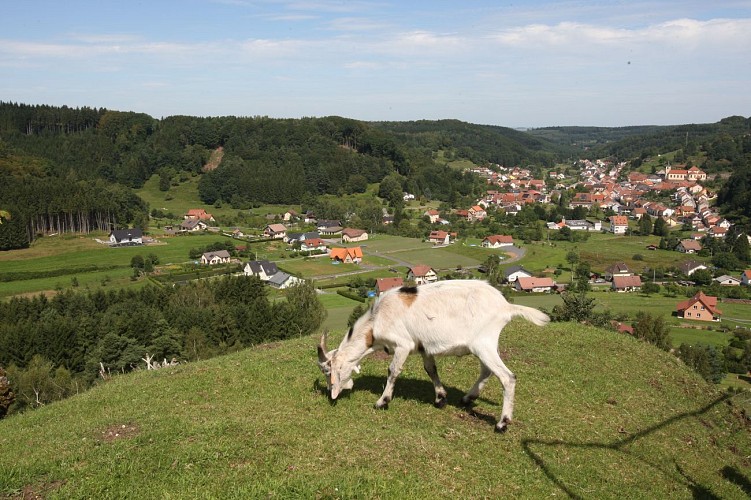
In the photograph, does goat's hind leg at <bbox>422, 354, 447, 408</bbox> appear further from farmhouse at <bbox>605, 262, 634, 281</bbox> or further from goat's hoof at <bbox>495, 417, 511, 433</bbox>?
farmhouse at <bbox>605, 262, 634, 281</bbox>

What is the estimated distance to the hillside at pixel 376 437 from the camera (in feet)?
25.4

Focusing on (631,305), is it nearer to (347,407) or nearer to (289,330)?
(289,330)

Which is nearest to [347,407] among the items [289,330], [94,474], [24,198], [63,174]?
[94,474]

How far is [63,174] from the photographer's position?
135 metres

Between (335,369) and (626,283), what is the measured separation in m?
71.4

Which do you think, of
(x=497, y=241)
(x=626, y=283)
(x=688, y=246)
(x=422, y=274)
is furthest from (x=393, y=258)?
(x=688, y=246)

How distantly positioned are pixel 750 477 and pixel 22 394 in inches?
1059

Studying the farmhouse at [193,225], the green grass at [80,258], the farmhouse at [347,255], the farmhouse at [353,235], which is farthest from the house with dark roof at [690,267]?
the farmhouse at [193,225]

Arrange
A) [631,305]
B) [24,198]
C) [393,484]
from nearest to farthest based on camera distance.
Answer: [393,484], [631,305], [24,198]

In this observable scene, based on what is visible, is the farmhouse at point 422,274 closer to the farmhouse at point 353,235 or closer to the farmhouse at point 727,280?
the farmhouse at point 353,235

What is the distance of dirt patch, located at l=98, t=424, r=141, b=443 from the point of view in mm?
9272

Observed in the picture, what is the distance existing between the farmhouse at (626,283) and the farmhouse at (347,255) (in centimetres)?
3707

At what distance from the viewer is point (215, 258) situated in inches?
3265

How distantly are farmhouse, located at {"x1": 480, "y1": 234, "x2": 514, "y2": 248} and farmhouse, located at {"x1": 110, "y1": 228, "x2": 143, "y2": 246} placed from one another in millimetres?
60757
